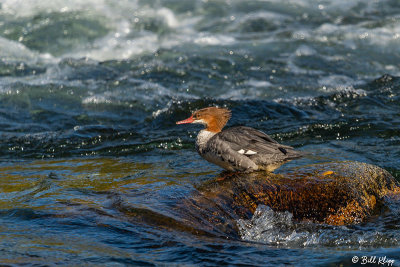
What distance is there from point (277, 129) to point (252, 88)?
90.3 inches

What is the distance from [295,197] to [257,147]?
0.67 metres

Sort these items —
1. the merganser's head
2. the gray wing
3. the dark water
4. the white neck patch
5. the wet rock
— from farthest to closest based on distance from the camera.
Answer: the merganser's head, the white neck patch, the gray wing, the wet rock, the dark water

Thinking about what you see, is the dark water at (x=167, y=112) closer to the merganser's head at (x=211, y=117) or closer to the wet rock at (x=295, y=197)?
the wet rock at (x=295, y=197)

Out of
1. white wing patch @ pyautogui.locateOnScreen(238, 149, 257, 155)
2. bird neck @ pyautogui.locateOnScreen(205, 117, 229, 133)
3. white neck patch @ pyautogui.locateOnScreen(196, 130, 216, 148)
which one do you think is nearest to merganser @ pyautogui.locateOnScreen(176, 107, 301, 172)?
white wing patch @ pyautogui.locateOnScreen(238, 149, 257, 155)

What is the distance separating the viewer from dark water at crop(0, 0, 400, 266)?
4.07m

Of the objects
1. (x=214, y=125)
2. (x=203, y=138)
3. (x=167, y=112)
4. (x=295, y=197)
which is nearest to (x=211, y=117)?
(x=214, y=125)

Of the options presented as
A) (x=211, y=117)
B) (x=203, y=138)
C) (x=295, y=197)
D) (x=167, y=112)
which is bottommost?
(x=295, y=197)

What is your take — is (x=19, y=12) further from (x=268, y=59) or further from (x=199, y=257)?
(x=199, y=257)

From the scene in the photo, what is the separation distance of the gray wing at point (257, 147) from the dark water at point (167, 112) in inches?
18.1

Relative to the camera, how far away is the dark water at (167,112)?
4.07m

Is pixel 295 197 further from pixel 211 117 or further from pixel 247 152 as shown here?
pixel 211 117

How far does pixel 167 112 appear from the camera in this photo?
26.7 feet

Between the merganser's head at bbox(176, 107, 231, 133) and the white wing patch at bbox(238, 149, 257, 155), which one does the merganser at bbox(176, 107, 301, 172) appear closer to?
the white wing patch at bbox(238, 149, 257, 155)

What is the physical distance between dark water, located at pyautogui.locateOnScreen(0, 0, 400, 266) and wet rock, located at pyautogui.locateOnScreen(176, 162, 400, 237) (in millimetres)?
104
